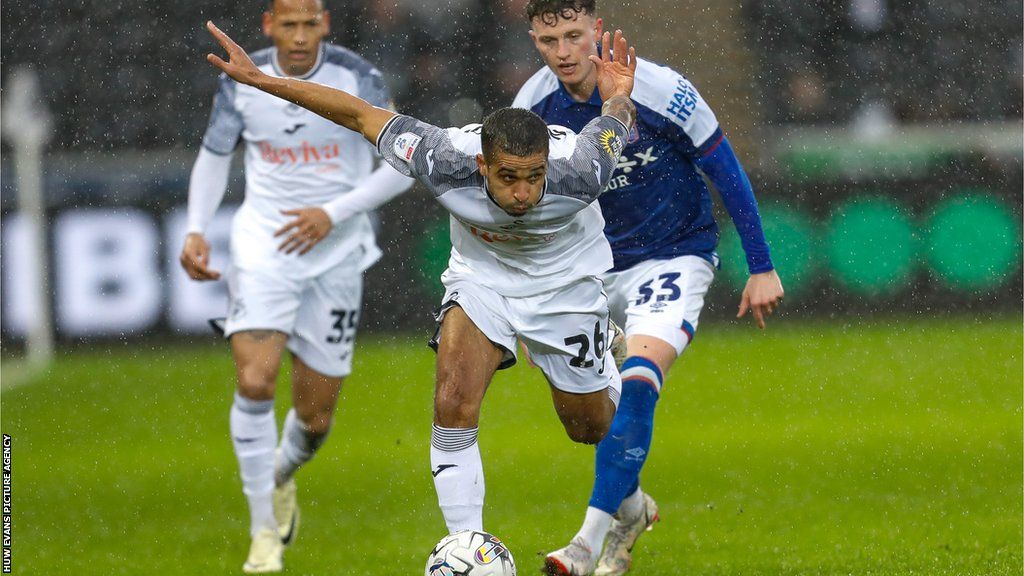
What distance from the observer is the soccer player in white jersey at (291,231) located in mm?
6973

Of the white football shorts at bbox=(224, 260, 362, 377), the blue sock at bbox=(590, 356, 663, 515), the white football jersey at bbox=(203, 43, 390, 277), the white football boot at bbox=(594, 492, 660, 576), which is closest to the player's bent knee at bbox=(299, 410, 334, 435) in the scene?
the white football shorts at bbox=(224, 260, 362, 377)

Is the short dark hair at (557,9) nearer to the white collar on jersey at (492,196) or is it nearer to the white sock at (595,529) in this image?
the white collar on jersey at (492,196)

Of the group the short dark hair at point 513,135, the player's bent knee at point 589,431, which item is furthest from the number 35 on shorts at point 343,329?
the short dark hair at point 513,135

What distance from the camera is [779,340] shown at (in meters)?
14.1

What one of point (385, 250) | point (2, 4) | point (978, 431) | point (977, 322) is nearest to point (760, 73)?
point (977, 322)

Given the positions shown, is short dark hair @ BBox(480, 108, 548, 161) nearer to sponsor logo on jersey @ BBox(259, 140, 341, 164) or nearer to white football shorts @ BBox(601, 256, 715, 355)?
white football shorts @ BBox(601, 256, 715, 355)

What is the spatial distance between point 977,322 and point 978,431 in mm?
4348

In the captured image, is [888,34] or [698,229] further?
[888,34]

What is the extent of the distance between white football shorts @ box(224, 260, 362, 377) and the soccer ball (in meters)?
2.60

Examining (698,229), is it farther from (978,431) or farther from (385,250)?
(385,250)

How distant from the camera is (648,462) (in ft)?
30.5

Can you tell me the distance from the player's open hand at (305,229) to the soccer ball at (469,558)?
2740 millimetres

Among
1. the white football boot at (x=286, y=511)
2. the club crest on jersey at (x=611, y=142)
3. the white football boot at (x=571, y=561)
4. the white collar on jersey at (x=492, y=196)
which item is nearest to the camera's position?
the white collar on jersey at (x=492, y=196)

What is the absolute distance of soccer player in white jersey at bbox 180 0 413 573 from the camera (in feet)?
22.9
